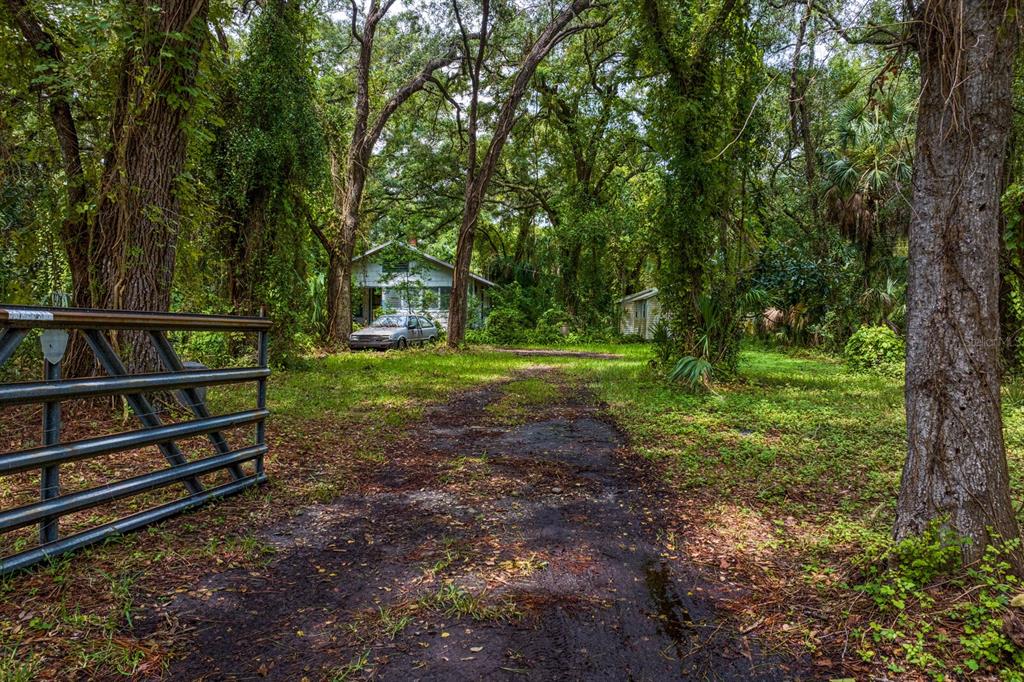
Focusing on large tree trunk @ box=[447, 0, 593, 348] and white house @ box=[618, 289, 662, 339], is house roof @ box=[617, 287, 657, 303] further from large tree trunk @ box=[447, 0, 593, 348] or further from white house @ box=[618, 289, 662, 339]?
large tree trunk @ box=[447, 0, 593, 348]

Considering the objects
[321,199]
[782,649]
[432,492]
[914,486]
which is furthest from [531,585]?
[321,199]

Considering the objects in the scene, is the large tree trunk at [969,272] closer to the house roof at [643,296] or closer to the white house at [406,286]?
the white house at [406,286]

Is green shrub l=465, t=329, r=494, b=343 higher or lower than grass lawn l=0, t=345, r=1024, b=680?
higher

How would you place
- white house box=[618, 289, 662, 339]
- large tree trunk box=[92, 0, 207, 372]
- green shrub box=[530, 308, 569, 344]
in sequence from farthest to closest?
white house box=[618, 289, 662, 339], green shrub box=[530, 308, 569, 344], large tree trunk box=[92, 0, 207, 372]

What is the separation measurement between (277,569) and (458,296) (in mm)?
16907

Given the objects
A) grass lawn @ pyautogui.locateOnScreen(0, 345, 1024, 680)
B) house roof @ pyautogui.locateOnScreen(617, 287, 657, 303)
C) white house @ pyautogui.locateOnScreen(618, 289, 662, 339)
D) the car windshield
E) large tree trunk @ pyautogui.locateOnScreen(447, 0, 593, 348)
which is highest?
large tree trunk @ pyautogui.locateOnScreen(447, 0, 593, 348)

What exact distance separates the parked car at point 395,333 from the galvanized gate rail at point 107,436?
14.9 metres

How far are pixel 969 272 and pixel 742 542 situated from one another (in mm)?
1885

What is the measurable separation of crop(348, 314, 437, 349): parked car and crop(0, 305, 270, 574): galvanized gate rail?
1489 cm

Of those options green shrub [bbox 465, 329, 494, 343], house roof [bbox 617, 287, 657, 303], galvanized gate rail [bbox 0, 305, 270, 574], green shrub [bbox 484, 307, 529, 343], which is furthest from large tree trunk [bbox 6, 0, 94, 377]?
house roof [bbox 617, 287, 657, 303]

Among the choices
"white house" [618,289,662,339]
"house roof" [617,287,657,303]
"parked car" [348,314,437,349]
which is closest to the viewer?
"parked car" [348,314,437,349]

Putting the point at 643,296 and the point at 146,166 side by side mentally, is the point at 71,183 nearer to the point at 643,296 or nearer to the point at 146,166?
the point at 146,166

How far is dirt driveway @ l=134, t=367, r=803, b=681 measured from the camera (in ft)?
7.04

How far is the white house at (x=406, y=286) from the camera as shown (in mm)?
25547
